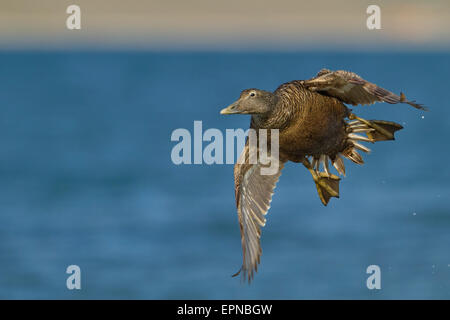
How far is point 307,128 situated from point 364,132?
81cm

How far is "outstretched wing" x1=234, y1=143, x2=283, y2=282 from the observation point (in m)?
9.80

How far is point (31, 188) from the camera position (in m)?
39.2

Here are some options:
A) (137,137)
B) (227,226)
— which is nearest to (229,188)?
(227,226)

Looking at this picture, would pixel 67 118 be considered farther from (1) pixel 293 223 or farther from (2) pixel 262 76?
(1) pixel 293 223

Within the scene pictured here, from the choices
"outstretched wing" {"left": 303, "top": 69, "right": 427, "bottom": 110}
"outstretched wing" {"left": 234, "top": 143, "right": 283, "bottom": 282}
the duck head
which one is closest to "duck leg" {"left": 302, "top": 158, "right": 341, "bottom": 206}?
"outstretched wing" {"left": 234, "top": 143, "right": 283, "bottom": 282}

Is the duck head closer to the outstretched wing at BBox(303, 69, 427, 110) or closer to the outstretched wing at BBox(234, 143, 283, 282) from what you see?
the outstretched wing at BBox(303, 69, 427, 110)

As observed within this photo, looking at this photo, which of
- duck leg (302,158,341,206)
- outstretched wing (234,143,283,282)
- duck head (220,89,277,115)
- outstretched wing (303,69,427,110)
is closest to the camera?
duck head (220,89,277,115)

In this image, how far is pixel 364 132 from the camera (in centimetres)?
963

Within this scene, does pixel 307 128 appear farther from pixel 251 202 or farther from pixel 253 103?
pixel 251 202

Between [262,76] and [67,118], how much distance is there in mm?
11043

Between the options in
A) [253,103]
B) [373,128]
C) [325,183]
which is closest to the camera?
[253,103]

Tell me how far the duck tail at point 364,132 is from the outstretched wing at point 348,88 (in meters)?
0.25

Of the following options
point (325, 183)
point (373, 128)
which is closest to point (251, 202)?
point (325, 183)

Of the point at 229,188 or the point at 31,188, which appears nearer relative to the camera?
the point at 229,188
